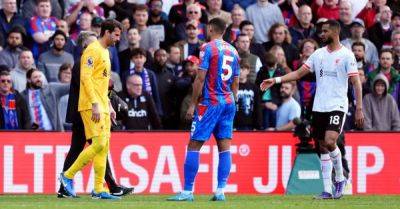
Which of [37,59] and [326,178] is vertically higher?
[37,59]

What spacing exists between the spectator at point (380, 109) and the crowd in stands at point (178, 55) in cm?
2

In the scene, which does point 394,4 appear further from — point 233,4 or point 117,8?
point 117,8

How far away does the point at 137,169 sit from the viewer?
20.3 m

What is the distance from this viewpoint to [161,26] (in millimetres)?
23891

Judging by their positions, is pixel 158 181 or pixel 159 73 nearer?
pixel 158 181

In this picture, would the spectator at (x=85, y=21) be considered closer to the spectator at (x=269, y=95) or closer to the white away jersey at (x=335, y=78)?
the spectator at (x=269, y=95)

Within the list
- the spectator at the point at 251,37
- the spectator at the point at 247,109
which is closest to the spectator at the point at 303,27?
the spectator at the point at 251,37

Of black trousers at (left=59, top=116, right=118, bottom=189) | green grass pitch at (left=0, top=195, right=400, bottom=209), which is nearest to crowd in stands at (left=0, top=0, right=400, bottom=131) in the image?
black trousers at (left=59, top=116, right=118, bottom=189)

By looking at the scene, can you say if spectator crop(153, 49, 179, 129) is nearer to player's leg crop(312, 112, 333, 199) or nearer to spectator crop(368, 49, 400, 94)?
spectator crop(368, 49, 400, 94)

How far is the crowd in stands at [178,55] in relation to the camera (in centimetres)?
2114

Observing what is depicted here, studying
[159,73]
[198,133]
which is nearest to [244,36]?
[159,73]

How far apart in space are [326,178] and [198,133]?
6.63 feet

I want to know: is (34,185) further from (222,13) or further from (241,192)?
(222,13)

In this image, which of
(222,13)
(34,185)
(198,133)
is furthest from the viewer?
(222,13)
